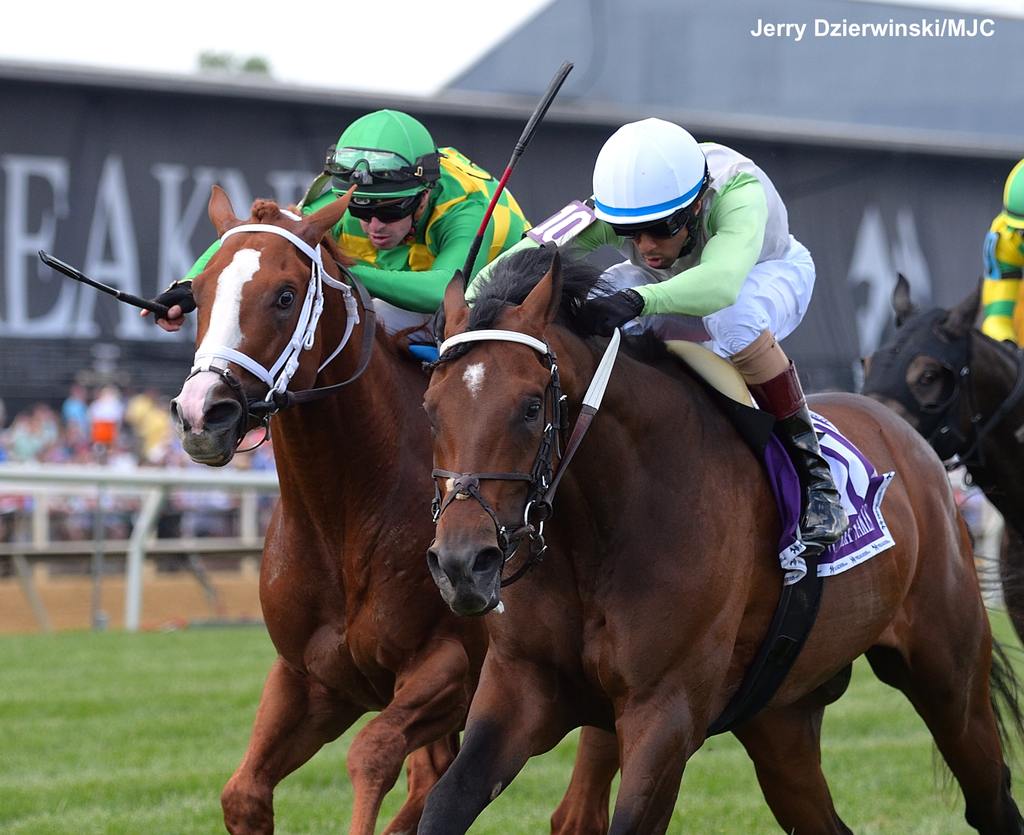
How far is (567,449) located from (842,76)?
19.5m

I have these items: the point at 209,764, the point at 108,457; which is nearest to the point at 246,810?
the point at 209,764

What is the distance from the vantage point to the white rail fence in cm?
1167

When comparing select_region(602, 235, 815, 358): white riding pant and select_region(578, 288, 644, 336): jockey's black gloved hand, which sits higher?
select_region(578, 288, 644, 336): jockey's black gloved hand

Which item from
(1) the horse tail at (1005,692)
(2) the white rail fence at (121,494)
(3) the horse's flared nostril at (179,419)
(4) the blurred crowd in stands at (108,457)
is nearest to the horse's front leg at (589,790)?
(1) the horse tail at (1005,692)

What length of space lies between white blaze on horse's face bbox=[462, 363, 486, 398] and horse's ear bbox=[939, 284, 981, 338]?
12.2 feet

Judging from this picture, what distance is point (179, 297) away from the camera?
4.40 metres

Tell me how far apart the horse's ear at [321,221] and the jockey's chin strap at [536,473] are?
0.89 meters

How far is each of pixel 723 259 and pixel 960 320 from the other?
9.93ft

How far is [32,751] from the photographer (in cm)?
729

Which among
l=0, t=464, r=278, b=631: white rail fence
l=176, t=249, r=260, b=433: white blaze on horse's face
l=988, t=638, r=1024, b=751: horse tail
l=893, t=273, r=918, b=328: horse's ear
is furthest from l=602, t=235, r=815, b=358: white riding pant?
l=0, t=464, r=278, b=631: white rail fence

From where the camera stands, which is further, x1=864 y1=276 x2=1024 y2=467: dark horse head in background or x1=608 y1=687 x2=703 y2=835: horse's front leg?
x1=864 y1=276 x2=1024 y2=467: dark horse head in background

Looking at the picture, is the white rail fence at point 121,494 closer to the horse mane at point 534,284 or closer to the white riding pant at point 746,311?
the white riding pant at point 746,311

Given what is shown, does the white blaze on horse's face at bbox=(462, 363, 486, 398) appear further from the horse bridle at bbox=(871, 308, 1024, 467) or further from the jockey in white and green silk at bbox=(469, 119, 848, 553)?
the horse bridle at bbox=(871, 308, 1024, 467)

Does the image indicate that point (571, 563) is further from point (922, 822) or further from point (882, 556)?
point (922, 822)
